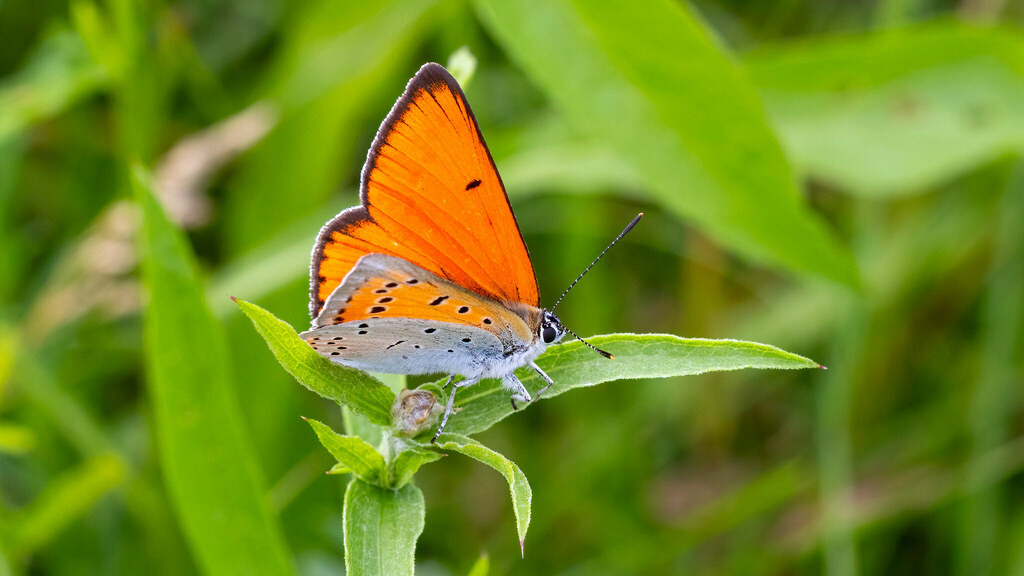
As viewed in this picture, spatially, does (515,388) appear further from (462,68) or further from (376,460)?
(462,68)

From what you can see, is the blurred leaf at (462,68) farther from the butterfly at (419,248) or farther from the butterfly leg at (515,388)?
the butterfly leg at (515,388)

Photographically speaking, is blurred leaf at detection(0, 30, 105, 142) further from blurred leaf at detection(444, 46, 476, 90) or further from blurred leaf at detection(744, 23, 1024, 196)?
blurred leaf at detection(744, 23, 1024, 196)

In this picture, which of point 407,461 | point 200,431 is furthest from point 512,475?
point 200,431

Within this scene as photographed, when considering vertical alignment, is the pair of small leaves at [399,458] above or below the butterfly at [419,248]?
below

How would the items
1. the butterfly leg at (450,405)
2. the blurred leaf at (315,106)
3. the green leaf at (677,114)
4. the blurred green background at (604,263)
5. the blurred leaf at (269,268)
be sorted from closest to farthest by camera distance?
the butterfly leg at (450,405) → the green leaf at (677,114) → the blurred green background at (604,263) → the blurred leaf at (269,268) → the blurred leaf at (315,106)

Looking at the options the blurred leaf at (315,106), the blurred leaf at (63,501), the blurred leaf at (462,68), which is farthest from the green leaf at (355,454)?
the blurred leaf at (315,106)

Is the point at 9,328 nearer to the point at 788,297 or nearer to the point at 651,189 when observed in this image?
the point at 651,189
